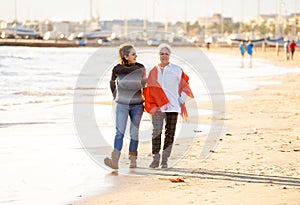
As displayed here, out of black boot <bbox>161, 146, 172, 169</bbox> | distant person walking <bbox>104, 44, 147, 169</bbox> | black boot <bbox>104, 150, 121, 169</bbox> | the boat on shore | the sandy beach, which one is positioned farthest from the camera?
the boat on shore

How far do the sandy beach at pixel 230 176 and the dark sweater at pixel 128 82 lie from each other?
2.77ft

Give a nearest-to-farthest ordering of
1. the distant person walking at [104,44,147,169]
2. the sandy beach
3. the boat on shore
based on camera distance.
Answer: the sandy beach, the distant person walking at [104,44,147,169], the boat on shore

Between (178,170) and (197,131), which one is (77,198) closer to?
(178,170)

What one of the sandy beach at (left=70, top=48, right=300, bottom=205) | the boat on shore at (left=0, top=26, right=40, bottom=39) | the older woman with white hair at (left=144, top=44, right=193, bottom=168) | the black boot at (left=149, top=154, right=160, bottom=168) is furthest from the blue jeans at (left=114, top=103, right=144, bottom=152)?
the boat on shore at (left=0, top=26, right=40, bottom=39)

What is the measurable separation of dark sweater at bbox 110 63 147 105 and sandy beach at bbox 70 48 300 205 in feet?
2.77

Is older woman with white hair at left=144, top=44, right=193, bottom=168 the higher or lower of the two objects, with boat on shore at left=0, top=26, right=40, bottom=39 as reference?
higher

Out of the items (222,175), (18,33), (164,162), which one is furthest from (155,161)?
(18,33)

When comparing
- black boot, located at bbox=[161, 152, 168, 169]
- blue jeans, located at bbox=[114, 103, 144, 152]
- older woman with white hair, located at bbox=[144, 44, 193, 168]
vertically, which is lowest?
black boot, located at bbox=[161, 152, 168, 169]

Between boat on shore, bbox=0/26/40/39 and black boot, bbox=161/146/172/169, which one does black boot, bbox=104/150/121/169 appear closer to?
black boot, bbox=161/146/172/169

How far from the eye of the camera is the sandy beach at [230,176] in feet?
23.9

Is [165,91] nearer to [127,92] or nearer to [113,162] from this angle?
[127,92]

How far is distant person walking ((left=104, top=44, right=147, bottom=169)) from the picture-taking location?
8766mm

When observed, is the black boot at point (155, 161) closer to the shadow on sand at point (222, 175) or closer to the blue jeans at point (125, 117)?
the shadow on sand at point (222, 175)

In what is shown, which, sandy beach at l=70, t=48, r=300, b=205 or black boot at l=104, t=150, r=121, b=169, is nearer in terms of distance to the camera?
sandy beach at l=70, t=48, r=300, b=205
